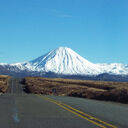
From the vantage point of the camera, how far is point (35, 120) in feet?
39.5

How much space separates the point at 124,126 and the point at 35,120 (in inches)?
131

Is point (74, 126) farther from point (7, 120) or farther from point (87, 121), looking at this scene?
point (7, 120)

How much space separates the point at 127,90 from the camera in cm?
2561

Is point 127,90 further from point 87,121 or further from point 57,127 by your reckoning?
point 57,127

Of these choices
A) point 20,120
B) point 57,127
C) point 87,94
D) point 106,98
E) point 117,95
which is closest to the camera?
point 57,127

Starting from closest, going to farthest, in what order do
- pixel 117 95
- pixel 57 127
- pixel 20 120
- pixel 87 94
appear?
1. pixel 57 127
2. pixel 20 120
3. pixel 117 95
4. pixel 87 94

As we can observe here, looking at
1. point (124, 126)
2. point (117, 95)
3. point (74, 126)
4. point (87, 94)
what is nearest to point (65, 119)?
point (74, 126)

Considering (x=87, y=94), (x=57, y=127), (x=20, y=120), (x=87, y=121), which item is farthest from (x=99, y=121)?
(x=87, y=94)

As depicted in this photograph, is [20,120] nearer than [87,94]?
Yes

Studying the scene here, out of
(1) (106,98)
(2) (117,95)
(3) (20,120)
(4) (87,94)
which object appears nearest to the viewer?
(3) (20,120)

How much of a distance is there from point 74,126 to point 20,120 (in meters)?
2.27

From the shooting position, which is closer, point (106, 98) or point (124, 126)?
point (124, 126)

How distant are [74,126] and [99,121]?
5.32 ft

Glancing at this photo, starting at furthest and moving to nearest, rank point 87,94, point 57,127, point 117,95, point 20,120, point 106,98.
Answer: point 87,94, point 106,98, point 117,95, point 20,120, point 57,127
